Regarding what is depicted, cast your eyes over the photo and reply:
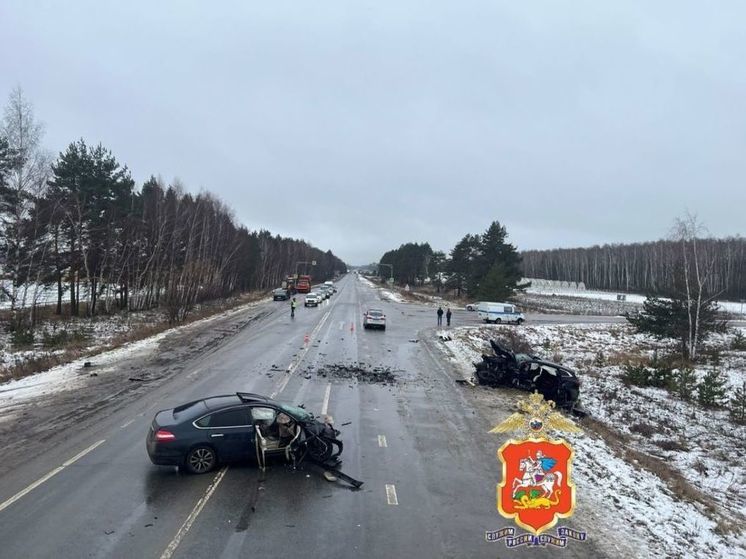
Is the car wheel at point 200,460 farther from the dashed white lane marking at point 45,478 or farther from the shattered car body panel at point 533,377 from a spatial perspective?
the shattered car body panel at point 533,377

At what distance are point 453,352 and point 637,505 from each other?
1852 centimetres


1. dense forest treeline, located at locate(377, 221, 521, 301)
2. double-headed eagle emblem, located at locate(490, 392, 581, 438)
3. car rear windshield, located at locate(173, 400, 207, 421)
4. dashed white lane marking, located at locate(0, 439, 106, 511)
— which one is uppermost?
dense forest treeline, located at locate(377, 221, 521, 301)

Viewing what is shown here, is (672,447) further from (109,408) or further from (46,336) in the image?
(46,336)

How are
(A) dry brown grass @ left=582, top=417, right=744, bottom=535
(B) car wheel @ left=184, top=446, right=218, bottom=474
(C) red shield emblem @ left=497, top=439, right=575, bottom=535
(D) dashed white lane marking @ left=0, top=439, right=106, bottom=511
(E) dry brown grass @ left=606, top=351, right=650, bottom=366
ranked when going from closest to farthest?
(C) red shield emblem @ left=497, top=439, right=575, bottom=535, (D) dashed white lane marking @ left=0, top=439, right=106, bottom=511, (A) dry brown grass @ left=582, top=417, right=744, bottom=535, (B) car wheel @ left=184, top=446, right=218, bottom=474, (E) dry brown grass @ left=606, top=351, right=650, bottom=366

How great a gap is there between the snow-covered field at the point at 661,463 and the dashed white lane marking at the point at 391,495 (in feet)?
12.0

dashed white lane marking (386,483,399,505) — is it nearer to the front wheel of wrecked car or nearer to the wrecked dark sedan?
the wrecked dark sedan

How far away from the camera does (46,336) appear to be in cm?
2828

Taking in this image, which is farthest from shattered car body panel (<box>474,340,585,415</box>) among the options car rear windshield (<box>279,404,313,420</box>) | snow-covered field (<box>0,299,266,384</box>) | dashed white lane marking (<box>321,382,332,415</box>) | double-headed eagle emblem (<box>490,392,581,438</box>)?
snow-covered field (<box>0,299,266,384</box>)

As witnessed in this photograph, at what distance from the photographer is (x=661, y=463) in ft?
44.2

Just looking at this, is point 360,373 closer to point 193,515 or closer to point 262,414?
point 262,414

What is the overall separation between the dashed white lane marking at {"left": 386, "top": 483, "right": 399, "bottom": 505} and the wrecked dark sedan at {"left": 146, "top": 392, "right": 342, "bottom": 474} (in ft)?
4.92

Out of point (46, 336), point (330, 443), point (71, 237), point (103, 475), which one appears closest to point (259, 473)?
point (330, 443)

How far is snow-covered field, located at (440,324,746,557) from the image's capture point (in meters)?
8.80

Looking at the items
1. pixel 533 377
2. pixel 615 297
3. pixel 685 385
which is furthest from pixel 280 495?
pixel 615 297
